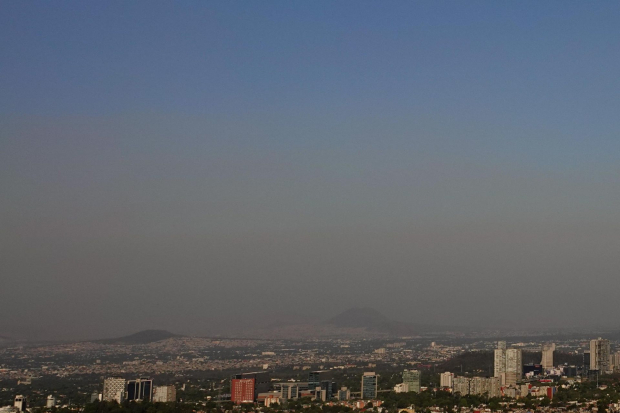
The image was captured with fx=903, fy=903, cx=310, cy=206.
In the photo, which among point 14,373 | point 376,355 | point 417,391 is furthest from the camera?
point 376,355

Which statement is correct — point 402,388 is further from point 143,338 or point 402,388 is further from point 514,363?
point 143,338

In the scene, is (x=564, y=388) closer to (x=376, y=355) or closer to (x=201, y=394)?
(x=201, y=394)

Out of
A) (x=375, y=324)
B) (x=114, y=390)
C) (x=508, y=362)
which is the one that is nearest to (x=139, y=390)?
(x=114, y=390)

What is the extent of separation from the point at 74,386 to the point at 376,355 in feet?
121

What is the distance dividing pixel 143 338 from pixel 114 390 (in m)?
68.4

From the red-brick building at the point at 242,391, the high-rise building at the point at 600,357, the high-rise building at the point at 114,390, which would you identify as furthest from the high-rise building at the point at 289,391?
the high-rise building at the point at 600,357

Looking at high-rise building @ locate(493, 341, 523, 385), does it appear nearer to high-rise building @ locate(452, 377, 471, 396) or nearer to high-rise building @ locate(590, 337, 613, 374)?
high-rise building @ locate(590, 337, 613, 374)

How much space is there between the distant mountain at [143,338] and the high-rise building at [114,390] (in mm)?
60581

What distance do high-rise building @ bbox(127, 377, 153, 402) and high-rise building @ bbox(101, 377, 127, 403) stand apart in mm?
291

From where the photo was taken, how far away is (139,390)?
37.7m

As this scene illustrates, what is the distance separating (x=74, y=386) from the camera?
46.8 m

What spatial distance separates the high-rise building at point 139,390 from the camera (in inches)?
1462

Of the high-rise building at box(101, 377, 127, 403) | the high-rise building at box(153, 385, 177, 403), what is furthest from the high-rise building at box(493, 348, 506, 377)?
the high-rise building at box(101, 377, 127, 403)

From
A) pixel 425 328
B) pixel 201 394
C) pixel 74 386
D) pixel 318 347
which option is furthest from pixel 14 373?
pixel 425 328
